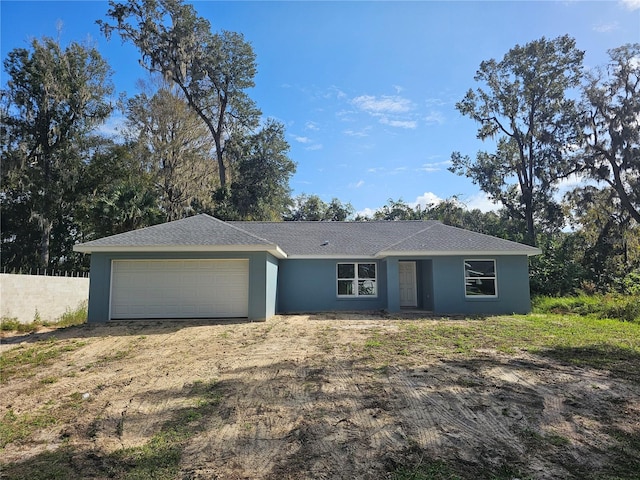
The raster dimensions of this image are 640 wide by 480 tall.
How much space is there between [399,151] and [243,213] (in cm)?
1386

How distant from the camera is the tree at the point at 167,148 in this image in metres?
24.3

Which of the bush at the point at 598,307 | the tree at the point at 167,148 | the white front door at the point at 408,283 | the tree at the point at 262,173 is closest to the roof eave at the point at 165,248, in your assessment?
the white front door at the point at 408,283

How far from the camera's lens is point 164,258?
11648 millimetres

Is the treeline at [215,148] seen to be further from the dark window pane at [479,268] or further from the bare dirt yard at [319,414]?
the bare dirt yard at [319,414]

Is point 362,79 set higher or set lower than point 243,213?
higher

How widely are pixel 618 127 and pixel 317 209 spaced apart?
2393 cm

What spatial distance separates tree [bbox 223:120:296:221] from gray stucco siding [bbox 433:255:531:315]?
55.4ft

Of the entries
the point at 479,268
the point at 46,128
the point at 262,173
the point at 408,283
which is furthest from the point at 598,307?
the point at 46,128

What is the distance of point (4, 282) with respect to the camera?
11.2 metres

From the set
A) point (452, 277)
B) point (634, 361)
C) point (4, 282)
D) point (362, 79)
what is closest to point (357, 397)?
point (634, 361)

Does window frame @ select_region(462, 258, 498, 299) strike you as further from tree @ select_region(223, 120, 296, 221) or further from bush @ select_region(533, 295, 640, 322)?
tree @ select_region(223, 120, 296, 221)

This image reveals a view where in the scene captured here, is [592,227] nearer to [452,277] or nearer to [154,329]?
[452,277]

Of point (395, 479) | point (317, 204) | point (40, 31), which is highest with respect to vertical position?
point (40, 31)

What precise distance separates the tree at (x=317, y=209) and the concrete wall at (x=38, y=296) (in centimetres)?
→ 2460
